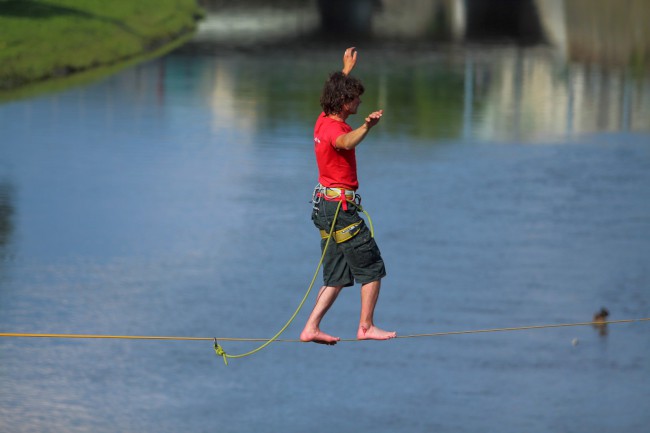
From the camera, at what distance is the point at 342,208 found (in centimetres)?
1209

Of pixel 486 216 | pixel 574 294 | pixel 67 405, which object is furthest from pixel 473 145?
pixel 67 405

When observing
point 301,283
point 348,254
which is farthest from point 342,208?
point 301,283

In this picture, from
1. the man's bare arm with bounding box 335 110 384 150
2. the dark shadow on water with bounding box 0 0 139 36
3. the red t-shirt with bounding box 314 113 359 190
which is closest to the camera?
the man's bare arm with bounding box 335 110 384 150

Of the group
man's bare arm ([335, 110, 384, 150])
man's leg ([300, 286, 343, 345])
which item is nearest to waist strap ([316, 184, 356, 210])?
man's bare arm ([335, 110, 384, 150])

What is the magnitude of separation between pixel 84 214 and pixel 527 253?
37.0 ft

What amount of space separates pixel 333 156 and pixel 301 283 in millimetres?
22234

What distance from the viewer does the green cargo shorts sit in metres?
12.2

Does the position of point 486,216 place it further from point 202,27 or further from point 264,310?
point 202,27

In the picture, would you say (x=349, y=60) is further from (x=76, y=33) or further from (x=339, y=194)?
(x=76, y=33)

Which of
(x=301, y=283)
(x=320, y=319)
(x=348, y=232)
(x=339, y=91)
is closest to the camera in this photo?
(x=339, y=91)

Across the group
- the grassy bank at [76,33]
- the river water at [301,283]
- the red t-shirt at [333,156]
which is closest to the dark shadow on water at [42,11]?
the grassy bank at [76,33]

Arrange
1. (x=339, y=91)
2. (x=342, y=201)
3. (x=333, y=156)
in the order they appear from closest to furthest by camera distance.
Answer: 1. (x=339, y=91)
2. (x=333, y=156)
3. (x=342, y=201)

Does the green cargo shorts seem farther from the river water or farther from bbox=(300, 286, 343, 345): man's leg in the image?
the river water

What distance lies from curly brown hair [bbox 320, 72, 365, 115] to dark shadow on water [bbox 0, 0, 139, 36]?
45717mm
